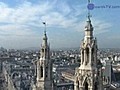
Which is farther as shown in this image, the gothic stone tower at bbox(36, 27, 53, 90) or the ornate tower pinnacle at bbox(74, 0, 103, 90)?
the gothic stone tower at bbox(36, 27, 53, 90)

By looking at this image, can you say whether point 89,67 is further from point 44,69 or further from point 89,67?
point 44,69

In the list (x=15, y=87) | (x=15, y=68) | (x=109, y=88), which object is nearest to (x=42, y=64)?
(x=109, y=88)

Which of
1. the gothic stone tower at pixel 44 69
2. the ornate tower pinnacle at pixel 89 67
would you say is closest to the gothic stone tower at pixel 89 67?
the ornate tower pinnacle at pixel 89 67

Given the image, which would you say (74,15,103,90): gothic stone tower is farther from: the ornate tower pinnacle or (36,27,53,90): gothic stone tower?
(36,27,53,90): gothic stone tower

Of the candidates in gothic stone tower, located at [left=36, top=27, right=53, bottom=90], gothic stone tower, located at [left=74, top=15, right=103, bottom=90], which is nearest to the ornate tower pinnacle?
gothic stone tower, located at [left=74, top=15, right=103, bottom=90]

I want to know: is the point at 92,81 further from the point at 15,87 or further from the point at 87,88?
the point at 15,87
